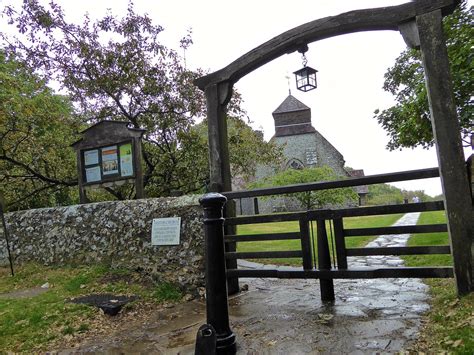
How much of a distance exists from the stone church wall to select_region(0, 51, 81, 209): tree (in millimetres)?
3192

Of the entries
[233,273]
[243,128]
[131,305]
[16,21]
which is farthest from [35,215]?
[243,128]

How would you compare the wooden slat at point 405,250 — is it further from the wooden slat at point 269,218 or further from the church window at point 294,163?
the church window at point 294,163

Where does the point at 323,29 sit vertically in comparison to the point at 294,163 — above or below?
below

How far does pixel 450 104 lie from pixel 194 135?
743 centimetres

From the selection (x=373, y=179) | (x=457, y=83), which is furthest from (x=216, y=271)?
(x=457, y=83)

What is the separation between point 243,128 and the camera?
11172 mm

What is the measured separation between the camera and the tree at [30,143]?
9.45 meters

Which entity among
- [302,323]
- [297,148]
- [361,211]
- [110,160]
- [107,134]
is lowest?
[302,323]

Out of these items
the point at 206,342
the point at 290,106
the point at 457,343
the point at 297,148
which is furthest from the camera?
the point at 290,106

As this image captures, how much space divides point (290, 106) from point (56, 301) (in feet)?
122

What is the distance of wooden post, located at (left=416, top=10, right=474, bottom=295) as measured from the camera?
3.60 m

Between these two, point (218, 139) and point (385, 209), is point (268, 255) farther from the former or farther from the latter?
point (218, 139)

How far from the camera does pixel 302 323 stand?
3.61 m

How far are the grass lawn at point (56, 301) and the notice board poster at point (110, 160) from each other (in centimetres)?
203
